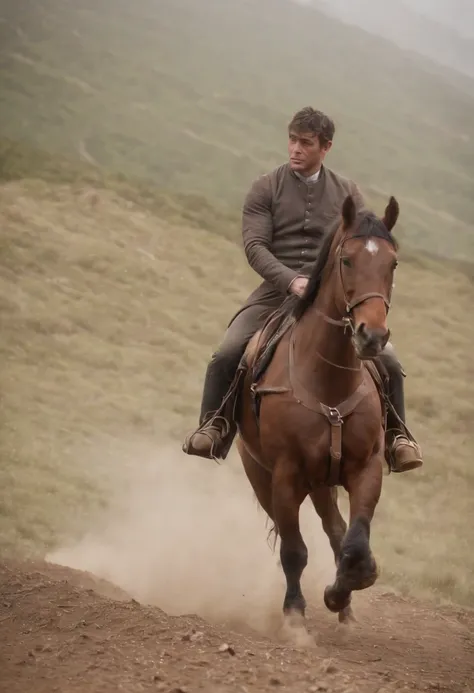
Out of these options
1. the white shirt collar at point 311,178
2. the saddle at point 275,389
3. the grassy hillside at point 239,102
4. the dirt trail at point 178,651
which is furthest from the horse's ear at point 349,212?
the grassy hillside at point 239,102

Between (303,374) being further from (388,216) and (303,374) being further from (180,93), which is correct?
(180,93)

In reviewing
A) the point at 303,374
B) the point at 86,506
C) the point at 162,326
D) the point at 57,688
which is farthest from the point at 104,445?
the point at 57,688

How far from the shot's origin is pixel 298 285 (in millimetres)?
4785

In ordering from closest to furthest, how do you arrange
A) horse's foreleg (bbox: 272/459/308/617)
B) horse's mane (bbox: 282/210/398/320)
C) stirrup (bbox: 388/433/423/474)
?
horse's mane (bbox: 282/210/398/320), horse's foreleg (bbox: 272/459/308/617), stirrup (bbox: 388/433/423/474)

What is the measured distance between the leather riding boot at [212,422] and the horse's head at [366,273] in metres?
1.31

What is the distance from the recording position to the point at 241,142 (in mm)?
9961

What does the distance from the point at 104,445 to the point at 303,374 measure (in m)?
4.55

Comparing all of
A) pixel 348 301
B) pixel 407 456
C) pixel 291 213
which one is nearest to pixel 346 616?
pixel 407 456

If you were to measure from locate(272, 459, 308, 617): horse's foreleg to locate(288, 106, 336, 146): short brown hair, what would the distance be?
1.87 m

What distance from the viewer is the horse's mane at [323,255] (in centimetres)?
402

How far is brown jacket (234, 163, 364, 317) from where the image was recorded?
5.18 meters

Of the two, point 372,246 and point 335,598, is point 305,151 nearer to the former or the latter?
point 372,246

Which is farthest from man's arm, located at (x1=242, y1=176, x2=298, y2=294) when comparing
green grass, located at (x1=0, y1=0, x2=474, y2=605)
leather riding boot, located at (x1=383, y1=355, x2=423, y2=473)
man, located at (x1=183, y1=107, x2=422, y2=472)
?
green grass, located at (x1=0, y1=0, x2=474, y2=605)

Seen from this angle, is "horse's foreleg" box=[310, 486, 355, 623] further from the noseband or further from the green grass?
the green grass
